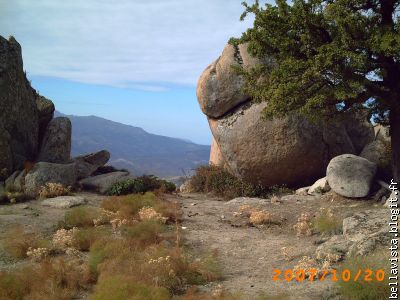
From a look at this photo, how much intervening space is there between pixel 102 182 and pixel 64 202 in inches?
170

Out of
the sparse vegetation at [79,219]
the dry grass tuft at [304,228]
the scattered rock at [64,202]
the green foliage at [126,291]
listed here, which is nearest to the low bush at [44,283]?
the green foliage at [126,291]

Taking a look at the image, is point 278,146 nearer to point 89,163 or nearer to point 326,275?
point 89,163

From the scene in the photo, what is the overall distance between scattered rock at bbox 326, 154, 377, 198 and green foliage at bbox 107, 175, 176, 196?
848 centimetres

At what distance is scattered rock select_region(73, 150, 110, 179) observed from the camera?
76.6 ft

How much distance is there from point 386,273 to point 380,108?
10.2m

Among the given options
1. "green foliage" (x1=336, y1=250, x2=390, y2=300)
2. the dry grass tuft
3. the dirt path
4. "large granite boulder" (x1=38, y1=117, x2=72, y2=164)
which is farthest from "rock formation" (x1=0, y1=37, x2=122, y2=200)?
"green foliage" (x1=336, y1=250, x2=390, y2=300)

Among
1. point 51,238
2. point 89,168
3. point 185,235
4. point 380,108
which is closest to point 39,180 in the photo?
point 89,168

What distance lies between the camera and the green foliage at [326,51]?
13.4m

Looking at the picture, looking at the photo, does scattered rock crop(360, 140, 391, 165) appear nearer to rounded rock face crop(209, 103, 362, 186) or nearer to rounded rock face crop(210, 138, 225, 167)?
rounded rock face crop(209, 103, 362, 186)

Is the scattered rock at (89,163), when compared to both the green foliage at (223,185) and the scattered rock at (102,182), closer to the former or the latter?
the scattered rock at (102,182)

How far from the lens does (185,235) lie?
13453 mm

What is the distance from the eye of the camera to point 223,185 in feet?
74.5

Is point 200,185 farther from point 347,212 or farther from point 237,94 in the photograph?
point 347,212

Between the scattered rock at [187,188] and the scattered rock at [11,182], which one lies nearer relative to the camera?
the scattered rock at [11,182]
